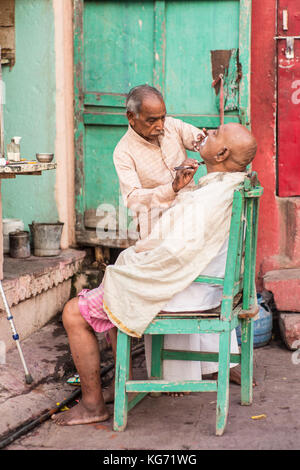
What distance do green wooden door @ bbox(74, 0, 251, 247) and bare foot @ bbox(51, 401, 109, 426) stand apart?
1.87m

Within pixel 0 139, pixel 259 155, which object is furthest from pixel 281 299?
pixel 0 139

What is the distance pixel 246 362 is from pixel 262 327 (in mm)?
1076

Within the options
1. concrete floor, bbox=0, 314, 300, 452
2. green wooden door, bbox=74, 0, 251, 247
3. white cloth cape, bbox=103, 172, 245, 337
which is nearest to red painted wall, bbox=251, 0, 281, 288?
green wooden door, bbox=74, 0, 251, 247

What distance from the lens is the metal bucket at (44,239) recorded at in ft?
16.3

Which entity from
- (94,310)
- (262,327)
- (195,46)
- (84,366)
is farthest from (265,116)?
(84,366)

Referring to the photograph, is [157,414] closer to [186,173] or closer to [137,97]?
[186,173]

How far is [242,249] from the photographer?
11.0 ft

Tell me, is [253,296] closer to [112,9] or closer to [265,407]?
[265,407]

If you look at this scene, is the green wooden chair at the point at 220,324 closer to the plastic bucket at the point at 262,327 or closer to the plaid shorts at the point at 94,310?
the plaid shorts at the point at 94,310

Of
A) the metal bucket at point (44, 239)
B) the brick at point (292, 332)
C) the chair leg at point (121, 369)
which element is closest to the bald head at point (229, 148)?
the chair leg at point (121, 369)

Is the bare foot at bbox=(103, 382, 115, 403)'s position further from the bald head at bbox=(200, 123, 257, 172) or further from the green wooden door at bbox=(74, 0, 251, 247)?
the green wooden door at bbox=(74, 0, 251, 247)

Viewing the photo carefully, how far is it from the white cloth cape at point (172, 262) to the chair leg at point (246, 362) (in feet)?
1.96

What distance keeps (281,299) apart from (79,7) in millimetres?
2533
